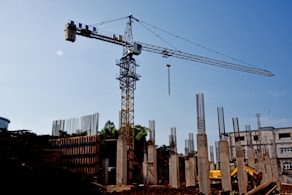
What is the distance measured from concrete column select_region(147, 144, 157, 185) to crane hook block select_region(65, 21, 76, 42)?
46.9 ft

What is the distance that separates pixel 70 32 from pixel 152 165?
628 inches

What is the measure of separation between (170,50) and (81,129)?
59.3 feet

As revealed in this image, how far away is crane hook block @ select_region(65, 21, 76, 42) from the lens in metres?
27.0

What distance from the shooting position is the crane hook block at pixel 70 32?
88.7 ft

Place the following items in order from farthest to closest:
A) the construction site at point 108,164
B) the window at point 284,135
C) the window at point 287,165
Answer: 1. the window at point 284,135
2. the window at point 287,165
3. the construction site at point 108,164

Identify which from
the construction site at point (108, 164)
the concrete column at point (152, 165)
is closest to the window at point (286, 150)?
the construction site at point (108, 164)

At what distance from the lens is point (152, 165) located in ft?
65.3

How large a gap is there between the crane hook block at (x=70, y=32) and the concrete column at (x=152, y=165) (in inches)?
563


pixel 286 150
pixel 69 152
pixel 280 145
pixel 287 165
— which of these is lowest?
pixel 287 165

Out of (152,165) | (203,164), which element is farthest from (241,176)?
(152,165)

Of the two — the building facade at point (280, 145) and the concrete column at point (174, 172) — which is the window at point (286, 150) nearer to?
the building facade at point (280, 145)

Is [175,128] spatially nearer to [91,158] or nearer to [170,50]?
[91,158]

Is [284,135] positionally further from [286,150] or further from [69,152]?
[69,152]

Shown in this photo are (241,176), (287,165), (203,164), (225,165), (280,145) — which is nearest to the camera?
(203,164)
